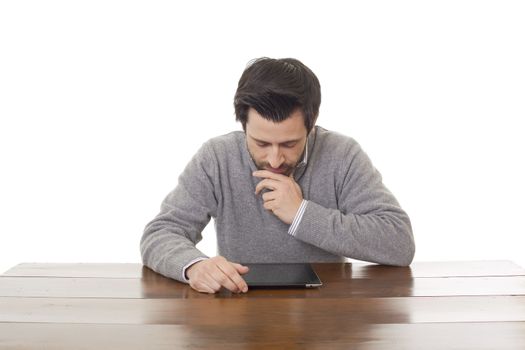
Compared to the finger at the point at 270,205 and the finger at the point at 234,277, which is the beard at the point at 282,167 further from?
the finger at the point at 234,277

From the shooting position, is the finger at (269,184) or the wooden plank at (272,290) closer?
the wooden plank at (272,290)

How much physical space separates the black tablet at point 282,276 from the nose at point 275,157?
0.28 metres

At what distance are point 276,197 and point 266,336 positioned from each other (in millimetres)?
711

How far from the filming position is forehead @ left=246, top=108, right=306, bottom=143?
1.83 m

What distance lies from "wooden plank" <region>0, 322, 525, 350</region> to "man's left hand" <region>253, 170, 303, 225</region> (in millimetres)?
617

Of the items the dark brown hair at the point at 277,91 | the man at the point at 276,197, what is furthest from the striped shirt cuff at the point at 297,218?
the dark brown hair at the point at 277,91

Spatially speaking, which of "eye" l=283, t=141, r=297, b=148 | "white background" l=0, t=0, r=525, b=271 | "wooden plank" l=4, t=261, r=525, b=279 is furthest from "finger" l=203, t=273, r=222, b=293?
"white background" l=0, t=0, r=525, b=271

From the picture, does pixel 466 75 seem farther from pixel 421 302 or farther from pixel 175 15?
pixel 421 302

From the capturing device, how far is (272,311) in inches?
52.5

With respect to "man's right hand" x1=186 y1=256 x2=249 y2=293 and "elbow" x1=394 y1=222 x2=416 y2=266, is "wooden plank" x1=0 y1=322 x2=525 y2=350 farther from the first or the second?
"elbow" x1=394 y1=222 x2=416 y2=266

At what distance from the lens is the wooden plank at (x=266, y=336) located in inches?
44.8

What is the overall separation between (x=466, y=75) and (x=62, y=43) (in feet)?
6.12

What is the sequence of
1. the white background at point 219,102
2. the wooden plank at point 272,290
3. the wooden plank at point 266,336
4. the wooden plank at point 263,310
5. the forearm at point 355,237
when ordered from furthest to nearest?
1. the white background at point 219,102
2. the forearm at point 355,237
3. the wooden plank at point 272,290
4. the wooden plank at point 263,310
5. the wooden plank at point 266,336

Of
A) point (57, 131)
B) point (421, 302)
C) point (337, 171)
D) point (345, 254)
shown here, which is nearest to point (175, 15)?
point (57, 131)
